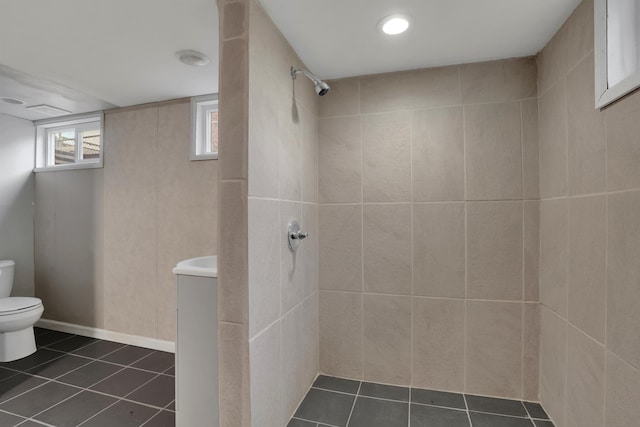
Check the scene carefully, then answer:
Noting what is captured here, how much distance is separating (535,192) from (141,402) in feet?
8.60

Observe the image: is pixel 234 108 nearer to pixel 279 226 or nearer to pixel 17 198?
pixel 279 226

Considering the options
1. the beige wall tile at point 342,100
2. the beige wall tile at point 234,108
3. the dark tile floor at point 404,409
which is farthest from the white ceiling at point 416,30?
the dark tile floor at point 404,409

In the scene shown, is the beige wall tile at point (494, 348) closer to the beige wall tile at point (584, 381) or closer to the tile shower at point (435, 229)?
the tile shower at point (435, 229)

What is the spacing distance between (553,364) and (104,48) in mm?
2924

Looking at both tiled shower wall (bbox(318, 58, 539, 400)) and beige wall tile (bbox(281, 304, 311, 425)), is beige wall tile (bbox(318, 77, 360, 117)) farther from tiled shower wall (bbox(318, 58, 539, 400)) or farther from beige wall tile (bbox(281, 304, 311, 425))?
beige wall tile (bbox(281, 304, 311, 425))

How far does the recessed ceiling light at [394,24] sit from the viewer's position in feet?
4.59

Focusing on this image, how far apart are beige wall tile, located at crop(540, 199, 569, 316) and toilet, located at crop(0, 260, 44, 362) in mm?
3600

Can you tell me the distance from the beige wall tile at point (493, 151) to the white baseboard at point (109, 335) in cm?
258

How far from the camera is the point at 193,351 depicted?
145 cm

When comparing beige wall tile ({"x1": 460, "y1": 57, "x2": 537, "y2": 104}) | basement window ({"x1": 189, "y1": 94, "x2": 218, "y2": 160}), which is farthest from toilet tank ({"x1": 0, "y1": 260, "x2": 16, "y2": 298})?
beige wall tile ({"x1": 460, "y1": 57, "x2": 537, "y2": 104})

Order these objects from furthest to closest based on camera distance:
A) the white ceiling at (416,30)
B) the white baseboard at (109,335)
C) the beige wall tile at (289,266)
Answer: the white baseboard at (109,335)
the beige wall tile at (289,266)
the white ceiling at (416,30)

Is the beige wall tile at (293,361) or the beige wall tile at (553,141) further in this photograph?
the beige wall tile at (293,361)

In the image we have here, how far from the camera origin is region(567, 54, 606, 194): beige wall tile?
3.88 ft

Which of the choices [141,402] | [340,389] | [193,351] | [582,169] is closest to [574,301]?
[582,169]
